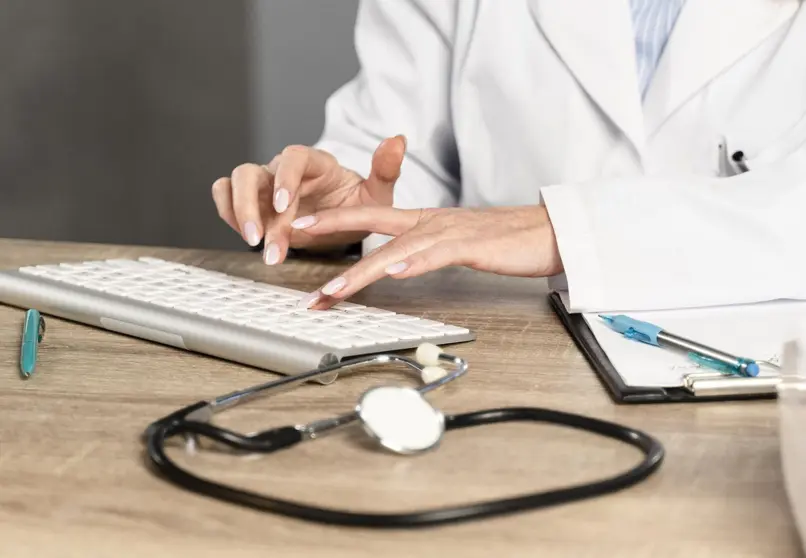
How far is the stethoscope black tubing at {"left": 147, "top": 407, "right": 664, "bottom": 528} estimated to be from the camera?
41cm

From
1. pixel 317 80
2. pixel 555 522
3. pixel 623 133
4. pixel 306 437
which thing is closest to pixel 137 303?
pixel 306 437

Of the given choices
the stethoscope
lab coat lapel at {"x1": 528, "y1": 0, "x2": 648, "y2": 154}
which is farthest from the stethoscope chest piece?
lab coat lapel at {"x1": 528, "y1": 0, "x2": 648, "y2": 154}

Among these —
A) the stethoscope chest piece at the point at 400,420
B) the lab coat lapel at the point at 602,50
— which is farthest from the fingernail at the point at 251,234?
the lab coat lapel at the point at 602,50

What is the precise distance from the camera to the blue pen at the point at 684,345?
603mm

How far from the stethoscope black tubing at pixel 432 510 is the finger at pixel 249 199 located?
38 cm

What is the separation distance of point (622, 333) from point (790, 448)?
328 mm

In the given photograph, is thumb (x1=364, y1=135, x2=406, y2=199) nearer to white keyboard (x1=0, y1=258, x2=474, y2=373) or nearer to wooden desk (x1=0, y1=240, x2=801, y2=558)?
white keyboard (x1=0, y1=258, x2=474, y2=373)

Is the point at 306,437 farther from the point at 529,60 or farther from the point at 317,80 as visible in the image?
the point at 317,80

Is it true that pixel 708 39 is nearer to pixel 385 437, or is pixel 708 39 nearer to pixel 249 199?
pixel 249 199

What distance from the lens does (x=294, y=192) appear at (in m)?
0.89

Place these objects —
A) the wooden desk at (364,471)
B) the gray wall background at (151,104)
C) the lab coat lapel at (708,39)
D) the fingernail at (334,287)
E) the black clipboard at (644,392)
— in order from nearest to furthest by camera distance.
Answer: the wooden desk at (364,471)
the black clipboard at (644,392)
the fingernail at (334,287)
the lab coat lapel at (708,39)
the gray wall background at (151,104)

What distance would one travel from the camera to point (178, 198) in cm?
249

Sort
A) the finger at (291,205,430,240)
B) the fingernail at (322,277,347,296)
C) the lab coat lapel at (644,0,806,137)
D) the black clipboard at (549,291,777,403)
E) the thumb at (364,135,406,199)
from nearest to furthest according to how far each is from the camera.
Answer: the black clipboard at (549,291,777,403), the fingernail at (322,277,347,296), the finger at (291,205,430,240), the thumb at (364,135,406,199), the lab coat lapel at (644,0,806,137)

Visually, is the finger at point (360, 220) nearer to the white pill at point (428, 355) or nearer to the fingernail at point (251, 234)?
the fingernail at point (251, 234)
